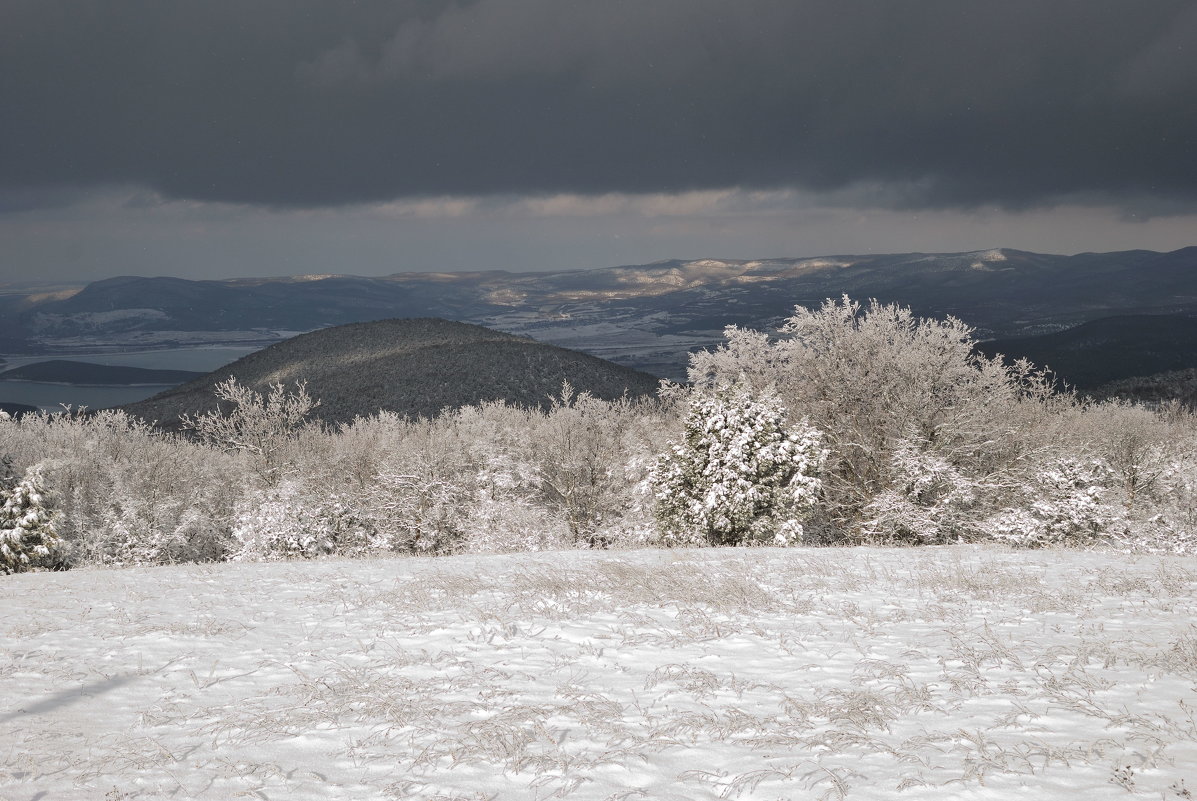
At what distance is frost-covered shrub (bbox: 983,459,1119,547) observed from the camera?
26.4 m

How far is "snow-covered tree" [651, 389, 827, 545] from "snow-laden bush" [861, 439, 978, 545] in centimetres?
269

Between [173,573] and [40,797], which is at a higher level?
[40,797]

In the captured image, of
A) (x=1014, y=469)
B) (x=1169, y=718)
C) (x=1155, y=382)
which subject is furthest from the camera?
(x=1155, y=382)

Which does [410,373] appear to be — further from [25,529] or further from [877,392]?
[877,392]

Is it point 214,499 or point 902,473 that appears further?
point 214,499

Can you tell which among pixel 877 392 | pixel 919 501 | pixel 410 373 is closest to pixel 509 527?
pixel 877 392

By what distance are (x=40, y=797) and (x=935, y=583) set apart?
12.8 m

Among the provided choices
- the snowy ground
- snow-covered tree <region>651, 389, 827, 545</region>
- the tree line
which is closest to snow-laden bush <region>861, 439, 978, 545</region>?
the tree line

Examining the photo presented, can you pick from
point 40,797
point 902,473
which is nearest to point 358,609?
point 40,797

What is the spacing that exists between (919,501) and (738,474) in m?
7.39

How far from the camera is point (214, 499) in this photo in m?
47.9

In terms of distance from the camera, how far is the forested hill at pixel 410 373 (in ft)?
429

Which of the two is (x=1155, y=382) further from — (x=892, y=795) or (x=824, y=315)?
(x=892, y=795)

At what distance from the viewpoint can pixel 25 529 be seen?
1276 inches
